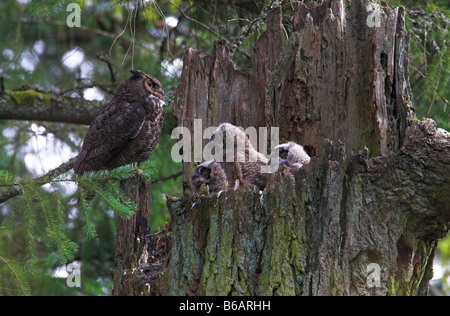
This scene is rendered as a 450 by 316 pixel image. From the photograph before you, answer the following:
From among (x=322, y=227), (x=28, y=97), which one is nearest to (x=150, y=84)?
(x=28, y=97)

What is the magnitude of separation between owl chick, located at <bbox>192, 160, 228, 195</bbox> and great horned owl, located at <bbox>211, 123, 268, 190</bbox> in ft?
0.46

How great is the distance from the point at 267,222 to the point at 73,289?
12.3 feet

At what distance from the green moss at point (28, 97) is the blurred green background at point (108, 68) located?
0.30 feet

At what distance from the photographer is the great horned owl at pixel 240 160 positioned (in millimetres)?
3473

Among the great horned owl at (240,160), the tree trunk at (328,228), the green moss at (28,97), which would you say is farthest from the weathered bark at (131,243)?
the green moss at (28,97)

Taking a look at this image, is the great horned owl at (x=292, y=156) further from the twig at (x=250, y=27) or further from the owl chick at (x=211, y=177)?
the twig at (x=250, y=27)

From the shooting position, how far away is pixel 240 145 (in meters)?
3.58

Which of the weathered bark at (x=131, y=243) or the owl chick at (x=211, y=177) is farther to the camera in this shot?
the owl chick at (x=211, y=177)

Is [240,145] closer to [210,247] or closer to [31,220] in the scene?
[210,247]

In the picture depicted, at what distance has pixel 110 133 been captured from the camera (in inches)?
182

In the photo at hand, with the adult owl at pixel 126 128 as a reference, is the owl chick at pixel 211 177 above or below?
below

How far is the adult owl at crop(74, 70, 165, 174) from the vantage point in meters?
Answer: 4.64

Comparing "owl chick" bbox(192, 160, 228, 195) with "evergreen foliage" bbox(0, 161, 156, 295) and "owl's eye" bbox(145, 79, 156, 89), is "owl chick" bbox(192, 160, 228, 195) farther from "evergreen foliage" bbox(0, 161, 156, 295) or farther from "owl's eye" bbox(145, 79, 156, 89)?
"owl's eye" bbox(145, 79, 156, 89)
